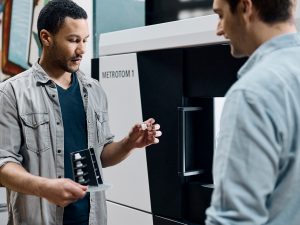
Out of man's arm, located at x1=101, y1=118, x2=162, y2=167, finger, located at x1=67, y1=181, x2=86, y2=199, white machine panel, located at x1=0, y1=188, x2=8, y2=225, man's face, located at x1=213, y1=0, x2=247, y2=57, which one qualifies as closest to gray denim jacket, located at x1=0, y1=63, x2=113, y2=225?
man's arm, located at x1=101, y1=118, x2=162, y2=167

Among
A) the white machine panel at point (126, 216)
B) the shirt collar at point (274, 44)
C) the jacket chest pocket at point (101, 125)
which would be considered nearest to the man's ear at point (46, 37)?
the jacket chest pocket at point (101, 125)

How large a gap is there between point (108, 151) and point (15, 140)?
12.5 inches

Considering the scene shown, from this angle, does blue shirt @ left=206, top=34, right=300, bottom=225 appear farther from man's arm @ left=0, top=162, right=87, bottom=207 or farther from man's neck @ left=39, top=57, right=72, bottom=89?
man's neck @ left=39, top=57, right=72, bottom=89

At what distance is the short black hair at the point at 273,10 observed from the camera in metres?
0.72

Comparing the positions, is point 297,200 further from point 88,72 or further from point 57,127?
point 88,72

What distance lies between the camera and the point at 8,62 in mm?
3135

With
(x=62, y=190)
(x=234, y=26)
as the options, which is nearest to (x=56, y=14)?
(x=62, y=190)

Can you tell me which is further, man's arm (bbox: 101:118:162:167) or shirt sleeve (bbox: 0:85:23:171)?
man's arm (bbox: 101:118:162:167)

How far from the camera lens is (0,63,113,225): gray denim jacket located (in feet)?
4.19

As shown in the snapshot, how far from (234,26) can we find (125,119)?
40.2 inches

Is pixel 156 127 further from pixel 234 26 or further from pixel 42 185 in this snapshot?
pixel 234 26

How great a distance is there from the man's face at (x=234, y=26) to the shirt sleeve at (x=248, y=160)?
0.43 feet

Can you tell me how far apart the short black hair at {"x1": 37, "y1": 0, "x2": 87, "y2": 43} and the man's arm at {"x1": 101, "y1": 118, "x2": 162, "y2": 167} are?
1.29ft

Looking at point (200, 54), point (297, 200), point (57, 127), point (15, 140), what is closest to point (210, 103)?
point (200, 54)
